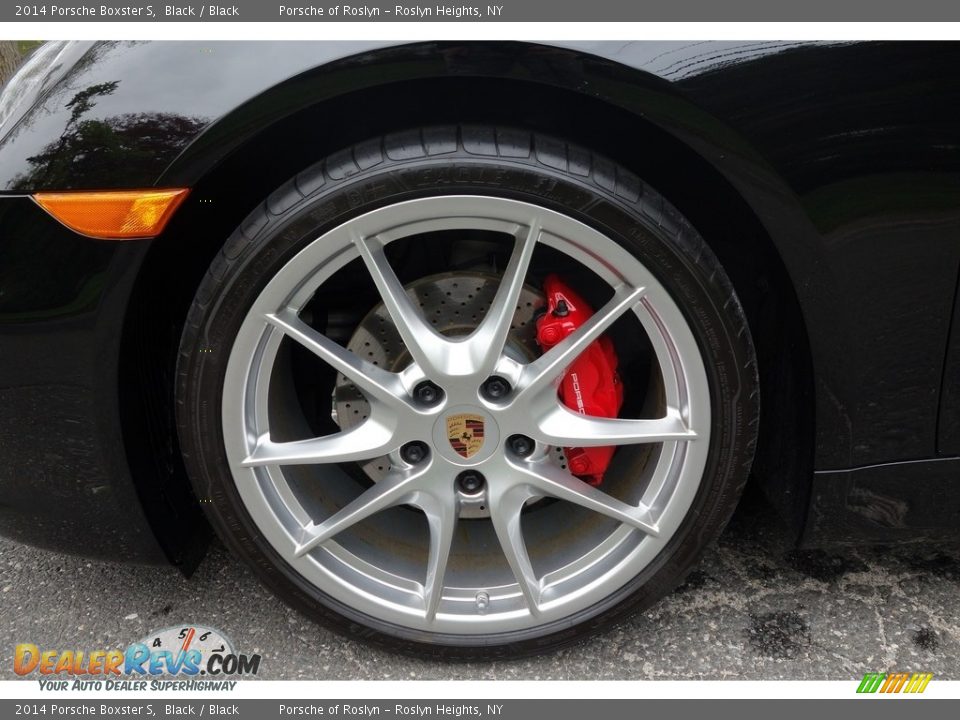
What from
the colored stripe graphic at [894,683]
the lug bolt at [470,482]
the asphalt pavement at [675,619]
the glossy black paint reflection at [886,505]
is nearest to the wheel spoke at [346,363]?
the lug bolt at [470,482]

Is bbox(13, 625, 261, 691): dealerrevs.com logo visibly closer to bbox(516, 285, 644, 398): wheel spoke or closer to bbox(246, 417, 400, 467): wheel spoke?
bbox(246, 417, 400, 467): wheel spoke

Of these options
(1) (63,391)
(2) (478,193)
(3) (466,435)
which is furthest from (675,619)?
(1) (63,391)

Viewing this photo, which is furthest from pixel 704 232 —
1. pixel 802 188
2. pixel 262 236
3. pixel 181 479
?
pixel 181 479

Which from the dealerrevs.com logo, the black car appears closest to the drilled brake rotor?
the black car

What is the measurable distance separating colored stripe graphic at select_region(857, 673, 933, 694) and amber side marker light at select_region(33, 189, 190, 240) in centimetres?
169

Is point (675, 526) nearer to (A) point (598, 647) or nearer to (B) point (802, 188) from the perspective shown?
(A) point (598, 647)

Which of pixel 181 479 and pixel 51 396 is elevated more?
pixel 51 396

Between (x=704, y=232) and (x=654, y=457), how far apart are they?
19.6 inches

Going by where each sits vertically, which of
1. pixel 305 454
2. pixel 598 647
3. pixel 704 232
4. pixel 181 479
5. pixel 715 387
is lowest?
pixel 598 647

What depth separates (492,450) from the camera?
145cm

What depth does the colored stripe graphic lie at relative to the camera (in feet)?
5.02

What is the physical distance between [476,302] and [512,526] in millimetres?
495

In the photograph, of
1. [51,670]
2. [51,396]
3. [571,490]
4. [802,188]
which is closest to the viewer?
[802,188]

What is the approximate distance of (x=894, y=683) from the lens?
5.04 feet
